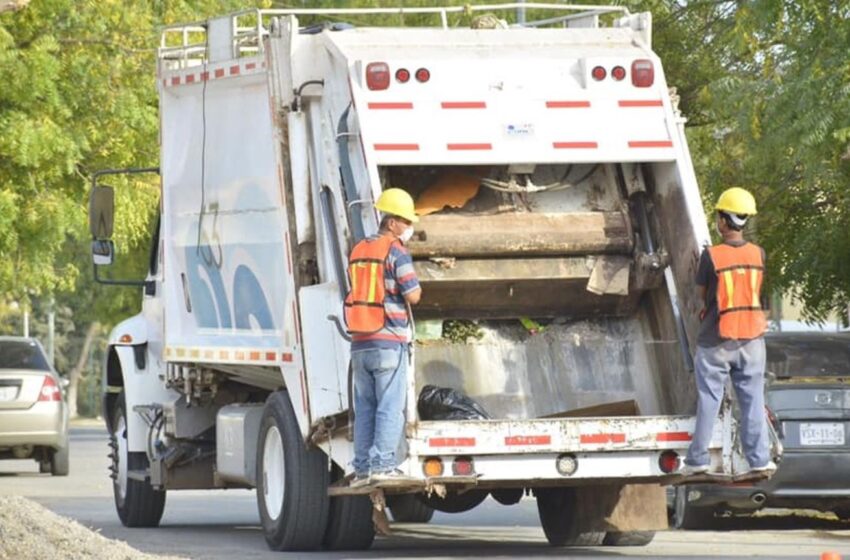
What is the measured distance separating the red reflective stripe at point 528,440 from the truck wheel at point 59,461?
38.9ft

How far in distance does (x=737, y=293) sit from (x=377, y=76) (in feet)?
7.19

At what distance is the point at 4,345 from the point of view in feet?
74.3

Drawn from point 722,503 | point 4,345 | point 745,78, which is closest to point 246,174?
point 722,503

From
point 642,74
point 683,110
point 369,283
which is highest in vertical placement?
point 683,110

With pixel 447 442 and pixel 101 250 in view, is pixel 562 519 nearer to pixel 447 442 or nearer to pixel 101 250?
pixel 447 442

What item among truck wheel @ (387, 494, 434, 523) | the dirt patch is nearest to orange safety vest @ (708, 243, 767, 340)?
the dirt patch

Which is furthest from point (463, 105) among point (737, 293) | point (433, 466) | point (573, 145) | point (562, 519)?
point (562, 519)

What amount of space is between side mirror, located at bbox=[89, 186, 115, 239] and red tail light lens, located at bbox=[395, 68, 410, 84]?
3.55 meters

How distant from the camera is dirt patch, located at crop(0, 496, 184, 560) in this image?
1048cm

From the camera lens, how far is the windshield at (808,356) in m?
14.5

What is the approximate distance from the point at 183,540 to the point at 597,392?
298 centimetres

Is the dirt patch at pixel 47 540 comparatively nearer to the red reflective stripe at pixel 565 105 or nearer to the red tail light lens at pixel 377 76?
the red tail light lens at pixel 377 76

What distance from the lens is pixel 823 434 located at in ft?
45.6

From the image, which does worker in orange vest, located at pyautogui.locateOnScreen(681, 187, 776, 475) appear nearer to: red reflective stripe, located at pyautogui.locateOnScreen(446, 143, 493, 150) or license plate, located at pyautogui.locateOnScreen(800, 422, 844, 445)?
red reflective stripe, located at pyautogui.locateOnScreen(446, 143, 493, 150)
